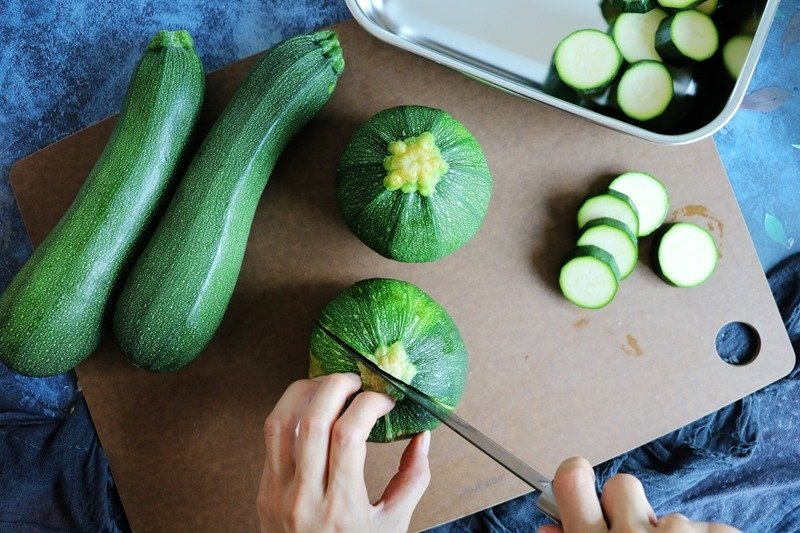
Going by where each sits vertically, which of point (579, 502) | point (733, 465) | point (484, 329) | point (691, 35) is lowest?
point (733, 465)

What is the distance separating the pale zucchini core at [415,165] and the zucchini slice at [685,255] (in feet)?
1.68

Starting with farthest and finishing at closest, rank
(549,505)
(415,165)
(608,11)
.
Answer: (608,11) → (415,165) → (549,505)

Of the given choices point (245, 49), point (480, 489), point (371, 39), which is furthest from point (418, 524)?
point (245, 49)

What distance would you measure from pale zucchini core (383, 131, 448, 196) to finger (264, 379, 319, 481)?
1.25 ft

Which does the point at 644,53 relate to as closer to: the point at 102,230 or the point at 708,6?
the point at 708,6

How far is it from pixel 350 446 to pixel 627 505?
1.25ft

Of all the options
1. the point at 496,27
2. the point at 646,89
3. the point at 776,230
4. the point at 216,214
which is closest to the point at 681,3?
the point at 646,89

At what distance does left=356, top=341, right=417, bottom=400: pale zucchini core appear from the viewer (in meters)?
1.22

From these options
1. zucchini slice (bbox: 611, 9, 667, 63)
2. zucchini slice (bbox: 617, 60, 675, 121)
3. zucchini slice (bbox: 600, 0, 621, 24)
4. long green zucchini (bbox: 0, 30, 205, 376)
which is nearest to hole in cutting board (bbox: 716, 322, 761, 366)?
zucchini slice (bbox: 617, 60, 675, 121)

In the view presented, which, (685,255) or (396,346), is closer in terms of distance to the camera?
(396,346)

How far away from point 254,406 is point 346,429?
51 centimetres

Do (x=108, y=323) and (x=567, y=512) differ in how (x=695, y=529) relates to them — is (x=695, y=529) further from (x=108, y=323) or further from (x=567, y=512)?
(x=108, y=323)

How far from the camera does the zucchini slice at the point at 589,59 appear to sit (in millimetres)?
1456

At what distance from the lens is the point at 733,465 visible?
5.33ft
